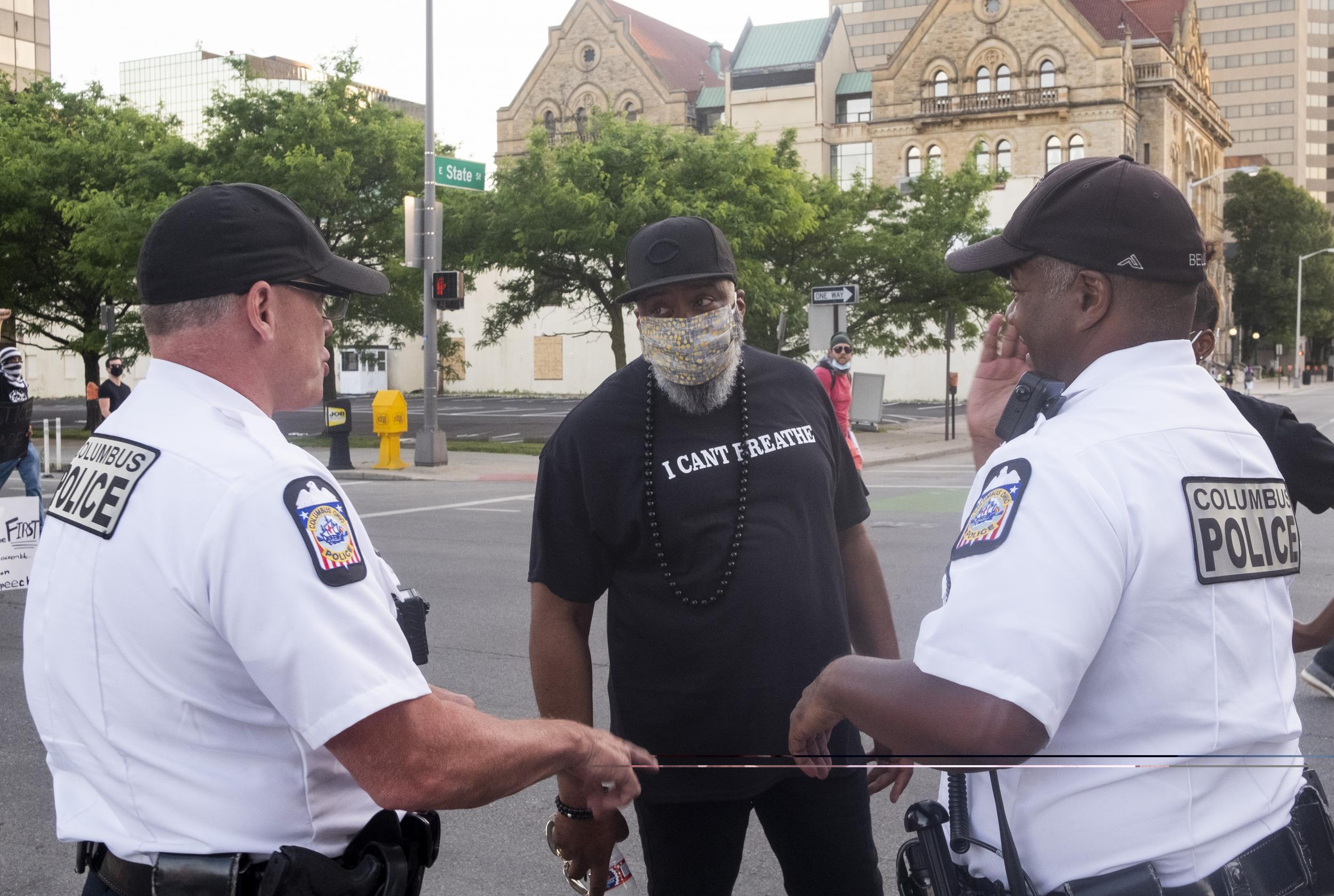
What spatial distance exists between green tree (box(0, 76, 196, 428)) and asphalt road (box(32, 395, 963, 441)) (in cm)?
312

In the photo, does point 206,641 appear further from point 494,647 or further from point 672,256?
point 494,647

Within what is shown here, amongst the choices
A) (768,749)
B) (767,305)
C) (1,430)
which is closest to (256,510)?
(768,749)

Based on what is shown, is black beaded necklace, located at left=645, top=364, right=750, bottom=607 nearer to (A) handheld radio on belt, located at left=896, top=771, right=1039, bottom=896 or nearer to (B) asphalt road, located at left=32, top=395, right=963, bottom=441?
(A) handheld radio on belt, located at left=896, top=771, right=1039, bottom=896

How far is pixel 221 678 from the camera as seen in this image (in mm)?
1807

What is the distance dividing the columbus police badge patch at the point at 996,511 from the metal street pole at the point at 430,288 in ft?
63.5

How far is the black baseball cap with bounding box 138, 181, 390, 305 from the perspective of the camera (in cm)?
196

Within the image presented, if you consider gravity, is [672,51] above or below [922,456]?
above

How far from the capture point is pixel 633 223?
26.8 m

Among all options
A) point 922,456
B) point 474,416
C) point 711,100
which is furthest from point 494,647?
point 711,100

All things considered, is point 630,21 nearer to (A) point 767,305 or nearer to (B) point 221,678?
(A) point 767,305

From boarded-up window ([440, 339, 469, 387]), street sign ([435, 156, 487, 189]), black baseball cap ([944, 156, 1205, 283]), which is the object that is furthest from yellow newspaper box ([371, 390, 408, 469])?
black baseball cap ([944, 156, 1205, 283])

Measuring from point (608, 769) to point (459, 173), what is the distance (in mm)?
19058

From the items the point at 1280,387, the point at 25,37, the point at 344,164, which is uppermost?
the point at 25,37

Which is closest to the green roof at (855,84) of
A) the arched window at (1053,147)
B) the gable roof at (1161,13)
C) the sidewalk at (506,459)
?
the arched window at (1053,147)
